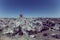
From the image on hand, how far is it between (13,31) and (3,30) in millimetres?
778

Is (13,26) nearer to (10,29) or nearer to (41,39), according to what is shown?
(10,29)

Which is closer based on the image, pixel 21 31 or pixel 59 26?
pixel 21 31

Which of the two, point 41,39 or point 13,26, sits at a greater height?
point 13,26

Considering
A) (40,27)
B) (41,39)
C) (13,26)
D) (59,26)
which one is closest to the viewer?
(41,39)

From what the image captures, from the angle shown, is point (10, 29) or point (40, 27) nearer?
point (10, 29)

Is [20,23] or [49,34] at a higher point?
[20,23]

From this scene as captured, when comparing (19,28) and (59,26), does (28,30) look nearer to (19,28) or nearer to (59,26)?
(19,28)

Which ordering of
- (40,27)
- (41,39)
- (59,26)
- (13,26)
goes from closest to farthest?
(41,39)
(13,26)
(40,27)
(59,26)

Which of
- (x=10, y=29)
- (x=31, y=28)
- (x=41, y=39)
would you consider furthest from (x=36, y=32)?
(x=10, y=29)

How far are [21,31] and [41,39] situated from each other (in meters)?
1.65

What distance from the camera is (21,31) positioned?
11.6 m

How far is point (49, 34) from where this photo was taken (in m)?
12.5

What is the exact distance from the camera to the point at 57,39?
11.6 m

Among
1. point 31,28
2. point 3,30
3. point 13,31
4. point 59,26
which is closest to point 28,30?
point 31,28
